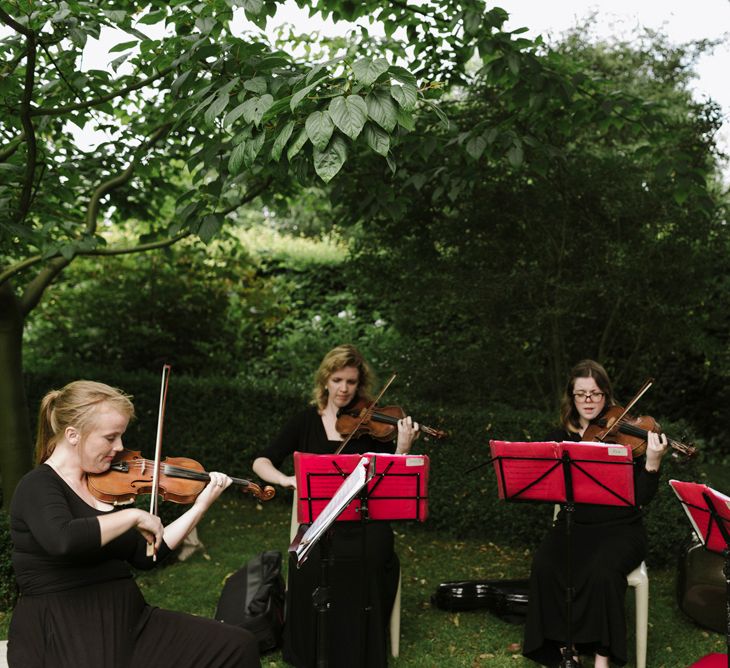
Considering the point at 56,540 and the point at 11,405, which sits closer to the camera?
the point at 56,540

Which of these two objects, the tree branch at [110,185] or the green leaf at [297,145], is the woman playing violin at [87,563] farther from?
the tree branch at [110,185]

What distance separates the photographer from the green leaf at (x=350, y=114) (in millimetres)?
2785

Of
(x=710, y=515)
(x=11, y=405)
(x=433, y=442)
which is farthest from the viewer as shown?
(x=433, y=442)

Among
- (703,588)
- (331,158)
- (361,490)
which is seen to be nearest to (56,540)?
(361,490)

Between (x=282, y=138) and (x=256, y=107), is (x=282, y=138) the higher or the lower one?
the lower one

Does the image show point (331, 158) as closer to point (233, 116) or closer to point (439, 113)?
point (439, 113)

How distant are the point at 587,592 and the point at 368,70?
257cm

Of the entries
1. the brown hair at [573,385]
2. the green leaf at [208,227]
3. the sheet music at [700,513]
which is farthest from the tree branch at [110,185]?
the sheet music at [700,513]

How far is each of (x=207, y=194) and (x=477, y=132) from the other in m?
1.51

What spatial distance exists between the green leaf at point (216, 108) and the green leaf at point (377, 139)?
0.76 meters

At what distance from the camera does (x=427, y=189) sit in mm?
6578

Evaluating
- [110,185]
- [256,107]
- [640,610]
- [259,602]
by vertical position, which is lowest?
[259,602]

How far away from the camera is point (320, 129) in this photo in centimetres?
285

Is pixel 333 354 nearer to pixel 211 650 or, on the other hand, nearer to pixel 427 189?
pixel 211 650
